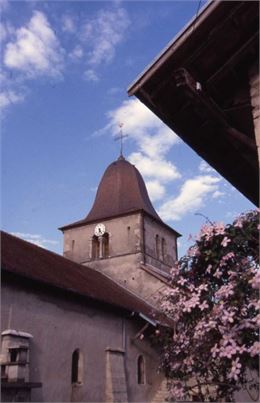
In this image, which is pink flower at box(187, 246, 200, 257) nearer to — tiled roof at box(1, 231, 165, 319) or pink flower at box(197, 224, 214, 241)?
pink flower at box(197, 224, 214, 241)

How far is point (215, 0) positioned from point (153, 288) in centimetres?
1964

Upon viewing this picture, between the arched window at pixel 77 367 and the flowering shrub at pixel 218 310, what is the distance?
915cm

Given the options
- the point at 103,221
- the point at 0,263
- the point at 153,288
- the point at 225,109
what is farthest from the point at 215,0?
the point at 103,221

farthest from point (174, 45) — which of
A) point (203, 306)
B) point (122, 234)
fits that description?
point (122, 234)

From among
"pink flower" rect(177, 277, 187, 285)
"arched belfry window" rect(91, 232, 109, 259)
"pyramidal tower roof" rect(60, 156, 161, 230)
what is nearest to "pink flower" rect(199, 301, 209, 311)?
Answer: "pink flower" rect(177, 277, 187, 285)

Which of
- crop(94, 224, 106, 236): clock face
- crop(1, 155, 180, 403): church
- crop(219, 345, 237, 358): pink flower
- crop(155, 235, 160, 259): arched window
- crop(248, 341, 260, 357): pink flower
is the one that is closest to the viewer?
crop(248, 341, 260, 357): pink flower

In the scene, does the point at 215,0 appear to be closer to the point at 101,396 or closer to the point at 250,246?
the point at 250,246

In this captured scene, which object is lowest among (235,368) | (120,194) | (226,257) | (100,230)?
(235,368)

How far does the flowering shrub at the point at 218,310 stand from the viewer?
4.48 m

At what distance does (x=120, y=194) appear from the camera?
28828mm

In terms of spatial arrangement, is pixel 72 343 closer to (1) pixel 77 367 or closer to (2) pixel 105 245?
(1) pixel 77 367

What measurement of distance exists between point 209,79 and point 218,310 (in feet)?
10.3

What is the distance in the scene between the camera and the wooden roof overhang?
17.1 ft

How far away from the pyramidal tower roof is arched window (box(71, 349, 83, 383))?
12798 millimetres
